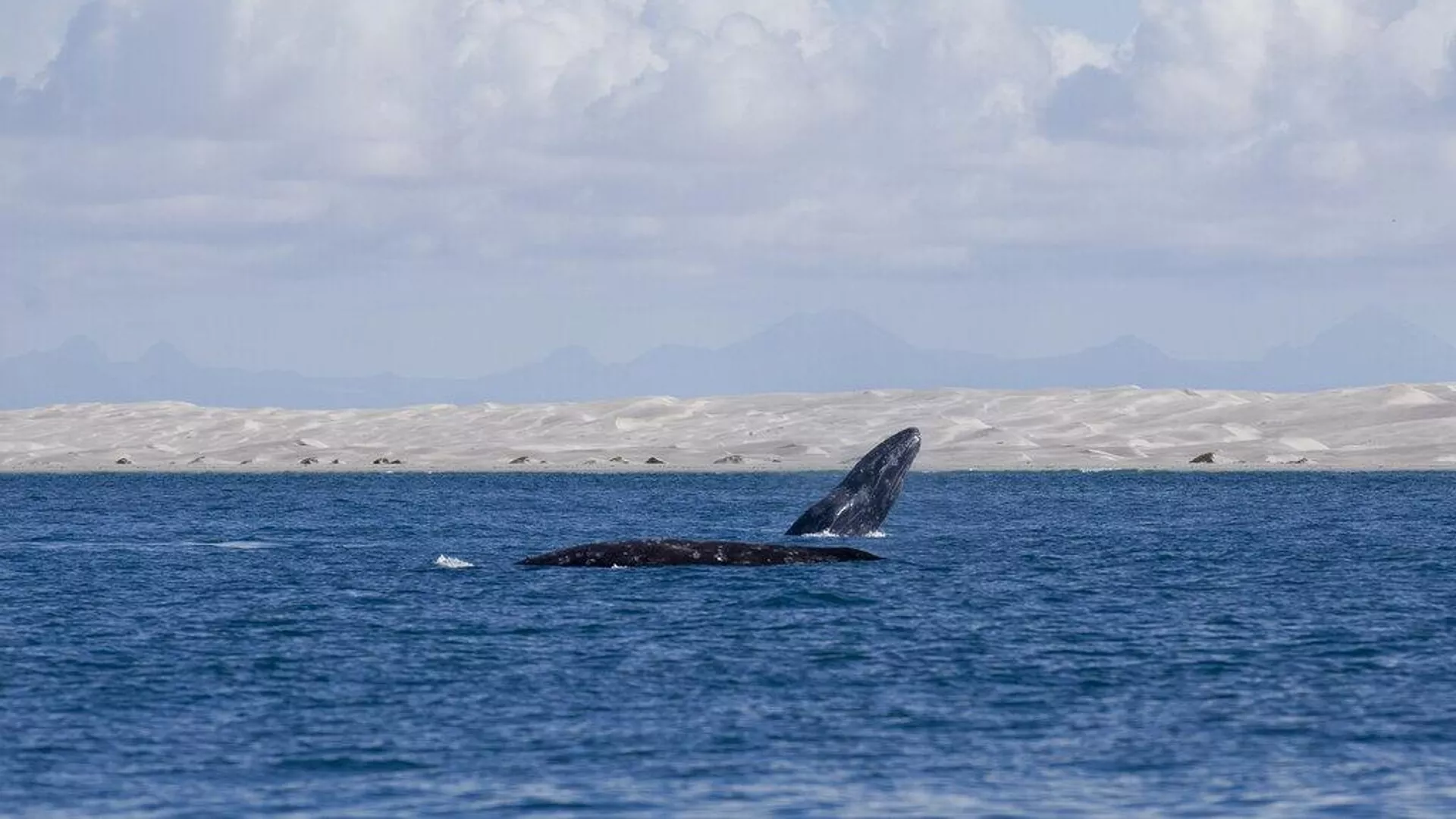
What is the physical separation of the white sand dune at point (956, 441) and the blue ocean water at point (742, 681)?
9202 centimetres

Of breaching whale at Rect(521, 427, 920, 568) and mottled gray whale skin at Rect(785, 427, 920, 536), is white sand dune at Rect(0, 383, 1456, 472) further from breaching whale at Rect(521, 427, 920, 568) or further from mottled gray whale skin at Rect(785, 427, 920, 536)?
breaching whale at Rect(521, 427, 920, 568)

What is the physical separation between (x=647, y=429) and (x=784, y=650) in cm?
16183

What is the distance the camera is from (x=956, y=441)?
16362 centimetres

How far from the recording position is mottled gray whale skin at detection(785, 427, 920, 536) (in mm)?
50406

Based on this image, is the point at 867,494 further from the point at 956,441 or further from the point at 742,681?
the point at 956,441

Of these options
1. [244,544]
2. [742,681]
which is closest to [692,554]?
[742,681]

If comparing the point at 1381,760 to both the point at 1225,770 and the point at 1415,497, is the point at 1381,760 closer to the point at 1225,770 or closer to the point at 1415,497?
the point at 1225,770

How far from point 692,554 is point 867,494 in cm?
820

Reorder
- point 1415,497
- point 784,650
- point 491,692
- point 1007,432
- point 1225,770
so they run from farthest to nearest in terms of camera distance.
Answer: point 1007,432
point 1415,497
point 784,650
point 491,692
point 1225,770

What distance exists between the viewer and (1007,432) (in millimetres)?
168500

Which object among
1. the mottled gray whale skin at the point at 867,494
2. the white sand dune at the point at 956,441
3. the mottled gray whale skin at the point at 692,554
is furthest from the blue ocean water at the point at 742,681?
the white sand dune at the point at 956,441

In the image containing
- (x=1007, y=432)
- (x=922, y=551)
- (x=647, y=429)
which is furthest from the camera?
(x=647, y=429)

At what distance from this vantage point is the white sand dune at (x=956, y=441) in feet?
484

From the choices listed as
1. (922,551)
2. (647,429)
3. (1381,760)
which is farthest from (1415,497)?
(647,429)
